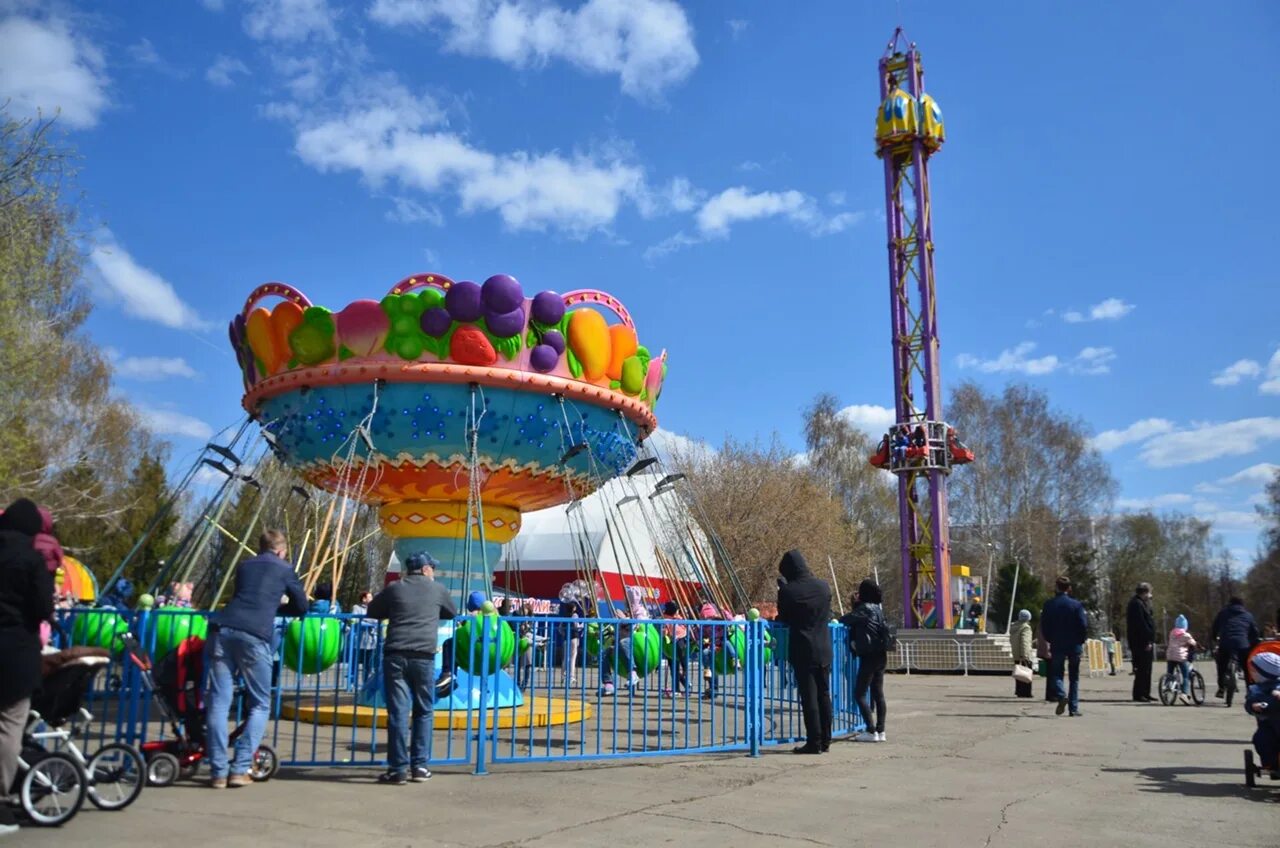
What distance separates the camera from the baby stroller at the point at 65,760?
14.9 ft

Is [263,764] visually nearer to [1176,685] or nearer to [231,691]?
[231,691]

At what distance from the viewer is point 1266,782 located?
6.45 m

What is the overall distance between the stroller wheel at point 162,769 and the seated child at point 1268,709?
6.46m

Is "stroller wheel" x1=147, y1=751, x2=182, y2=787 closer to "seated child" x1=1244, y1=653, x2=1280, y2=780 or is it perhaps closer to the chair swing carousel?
the chair swing carousel

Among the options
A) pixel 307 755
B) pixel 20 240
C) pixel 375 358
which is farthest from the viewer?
pixel 20 240

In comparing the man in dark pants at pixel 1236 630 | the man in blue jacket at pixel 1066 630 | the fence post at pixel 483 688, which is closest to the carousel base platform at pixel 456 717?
the fence post at pixel 483 688

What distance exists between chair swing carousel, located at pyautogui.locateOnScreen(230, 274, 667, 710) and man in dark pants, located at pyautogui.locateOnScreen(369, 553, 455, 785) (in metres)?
2.30

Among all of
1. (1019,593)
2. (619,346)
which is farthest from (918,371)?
(619,346)

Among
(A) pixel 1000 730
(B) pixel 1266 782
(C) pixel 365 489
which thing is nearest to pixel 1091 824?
(B) pixel 1266 782

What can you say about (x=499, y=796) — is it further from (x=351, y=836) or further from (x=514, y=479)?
(x=514, y=479)

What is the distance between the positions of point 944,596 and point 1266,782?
19.4 m

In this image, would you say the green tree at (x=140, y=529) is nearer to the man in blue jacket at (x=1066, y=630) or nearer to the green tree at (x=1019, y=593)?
the man in blue jacket at (x=1066, y=630)

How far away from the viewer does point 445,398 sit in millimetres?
9055

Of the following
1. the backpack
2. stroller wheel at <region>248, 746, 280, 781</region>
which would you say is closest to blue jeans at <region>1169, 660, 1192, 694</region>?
the backpack
